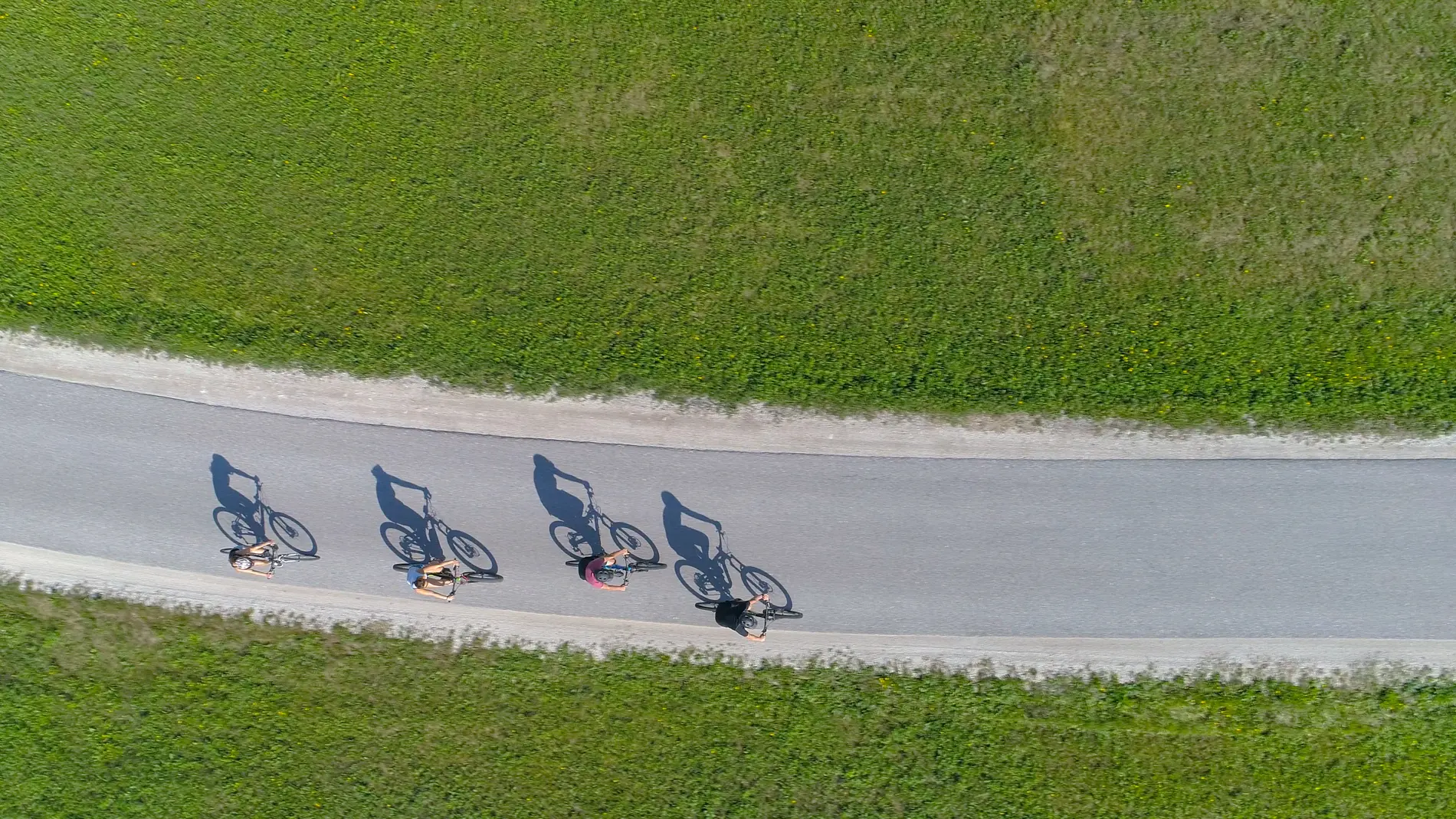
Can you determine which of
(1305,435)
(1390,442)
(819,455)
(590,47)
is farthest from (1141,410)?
(590,47)

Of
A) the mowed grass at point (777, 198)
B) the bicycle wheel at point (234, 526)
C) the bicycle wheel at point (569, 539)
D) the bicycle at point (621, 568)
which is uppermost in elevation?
the mowed grass at point (777, 198)

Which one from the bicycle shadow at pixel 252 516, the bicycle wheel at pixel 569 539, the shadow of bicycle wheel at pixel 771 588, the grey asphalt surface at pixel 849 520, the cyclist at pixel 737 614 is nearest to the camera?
the cyclist at pixel 737 614

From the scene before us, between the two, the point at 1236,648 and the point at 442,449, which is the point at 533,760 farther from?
the point at 1236,648

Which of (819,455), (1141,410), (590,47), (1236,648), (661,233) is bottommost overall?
(1236,648)

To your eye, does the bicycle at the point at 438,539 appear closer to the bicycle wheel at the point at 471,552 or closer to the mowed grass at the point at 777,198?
the bicycle wheel at the point at 471,552

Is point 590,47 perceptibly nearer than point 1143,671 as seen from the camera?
No

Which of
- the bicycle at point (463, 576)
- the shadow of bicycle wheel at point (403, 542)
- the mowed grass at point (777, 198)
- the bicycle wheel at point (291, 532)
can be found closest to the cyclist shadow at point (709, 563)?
the mowed grass at point (777, 198)

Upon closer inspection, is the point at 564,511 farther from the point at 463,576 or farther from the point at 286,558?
the point at 286,558
